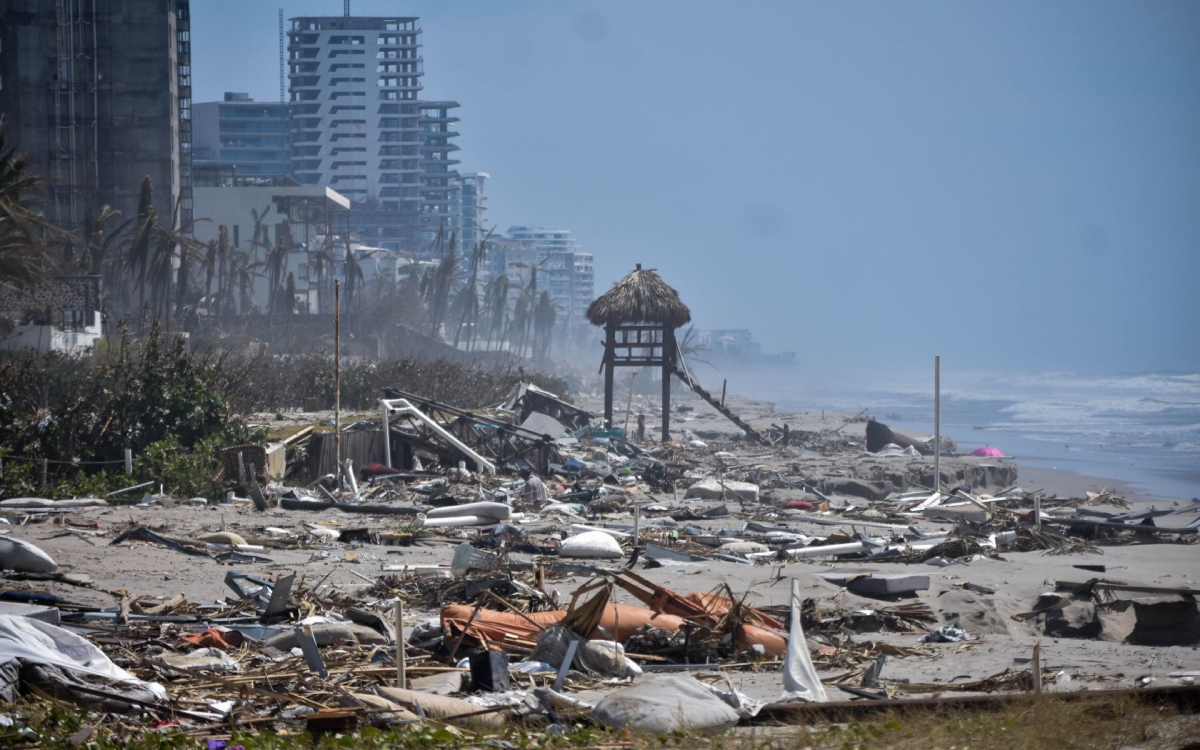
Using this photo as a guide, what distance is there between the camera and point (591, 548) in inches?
436

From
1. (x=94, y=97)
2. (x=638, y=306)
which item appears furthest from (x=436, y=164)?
(x=638, y=306)

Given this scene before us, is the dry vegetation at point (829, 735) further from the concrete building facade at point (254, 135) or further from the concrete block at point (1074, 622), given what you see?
the concrete building facade at point (254, 135)

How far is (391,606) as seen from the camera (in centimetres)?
855

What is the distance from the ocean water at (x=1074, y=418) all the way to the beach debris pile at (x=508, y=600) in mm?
15766

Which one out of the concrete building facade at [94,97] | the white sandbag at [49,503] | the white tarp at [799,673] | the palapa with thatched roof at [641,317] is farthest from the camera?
the concrete building facade at [94,97]

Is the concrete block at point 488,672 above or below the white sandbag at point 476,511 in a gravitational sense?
above

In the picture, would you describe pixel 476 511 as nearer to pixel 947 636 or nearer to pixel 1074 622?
pixel 947 636

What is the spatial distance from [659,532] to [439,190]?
17246cm

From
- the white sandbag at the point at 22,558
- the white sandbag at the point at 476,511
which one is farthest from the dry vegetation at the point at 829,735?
the white sandbag at the point at 476,511

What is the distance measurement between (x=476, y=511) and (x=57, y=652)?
26.4ft

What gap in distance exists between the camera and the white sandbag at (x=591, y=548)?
11055 millimetres

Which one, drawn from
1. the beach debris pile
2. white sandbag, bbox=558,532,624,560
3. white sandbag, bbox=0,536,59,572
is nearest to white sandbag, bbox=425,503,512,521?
the beach debris pile

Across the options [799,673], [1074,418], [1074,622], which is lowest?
[1074,418]

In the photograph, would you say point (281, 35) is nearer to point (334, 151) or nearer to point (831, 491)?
point (334, 151)
